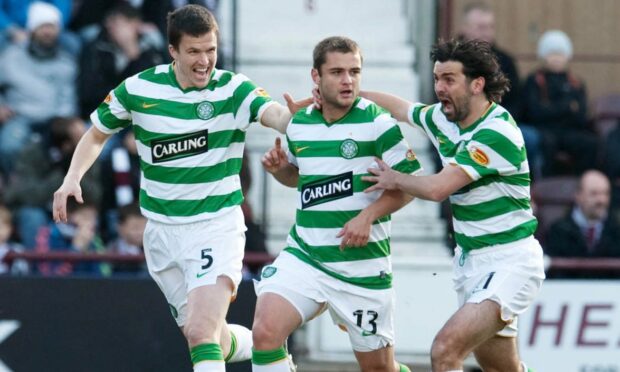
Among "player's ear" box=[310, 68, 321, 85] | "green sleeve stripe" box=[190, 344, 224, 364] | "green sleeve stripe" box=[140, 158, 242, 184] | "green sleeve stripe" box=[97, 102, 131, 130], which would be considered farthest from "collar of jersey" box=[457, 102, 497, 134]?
"green sleeve stripe" box=[97, 102, 131, 130]

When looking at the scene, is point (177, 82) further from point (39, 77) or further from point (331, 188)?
point (39, 77)

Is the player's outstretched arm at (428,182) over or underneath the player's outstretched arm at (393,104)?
underneath

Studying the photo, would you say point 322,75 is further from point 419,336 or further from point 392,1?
point 392,1

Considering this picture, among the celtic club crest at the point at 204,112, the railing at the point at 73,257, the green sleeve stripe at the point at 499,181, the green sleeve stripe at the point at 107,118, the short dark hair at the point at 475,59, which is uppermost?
the short dark hair at the point at 475,59

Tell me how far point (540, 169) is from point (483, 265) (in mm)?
5235

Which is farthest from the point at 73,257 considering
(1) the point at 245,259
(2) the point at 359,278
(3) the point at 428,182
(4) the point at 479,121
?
(4) the point at 479,121

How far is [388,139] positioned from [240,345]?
1.69m

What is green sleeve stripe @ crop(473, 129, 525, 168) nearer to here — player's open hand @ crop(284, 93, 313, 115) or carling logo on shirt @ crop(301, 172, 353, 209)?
carling logo on shirt @ crop(301, 172, 353, 209)

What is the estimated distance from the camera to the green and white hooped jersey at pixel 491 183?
9.42 meters

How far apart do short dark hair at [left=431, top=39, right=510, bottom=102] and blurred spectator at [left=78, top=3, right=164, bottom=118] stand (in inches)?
194

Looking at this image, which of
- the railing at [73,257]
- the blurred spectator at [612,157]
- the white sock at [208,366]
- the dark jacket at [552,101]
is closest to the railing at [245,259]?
the railing at [73,257]

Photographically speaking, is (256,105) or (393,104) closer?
(256,105)

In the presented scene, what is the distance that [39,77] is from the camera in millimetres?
14219

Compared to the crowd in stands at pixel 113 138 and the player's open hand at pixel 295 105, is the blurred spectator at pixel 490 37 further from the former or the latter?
the player's open hand at pixel 295 105
